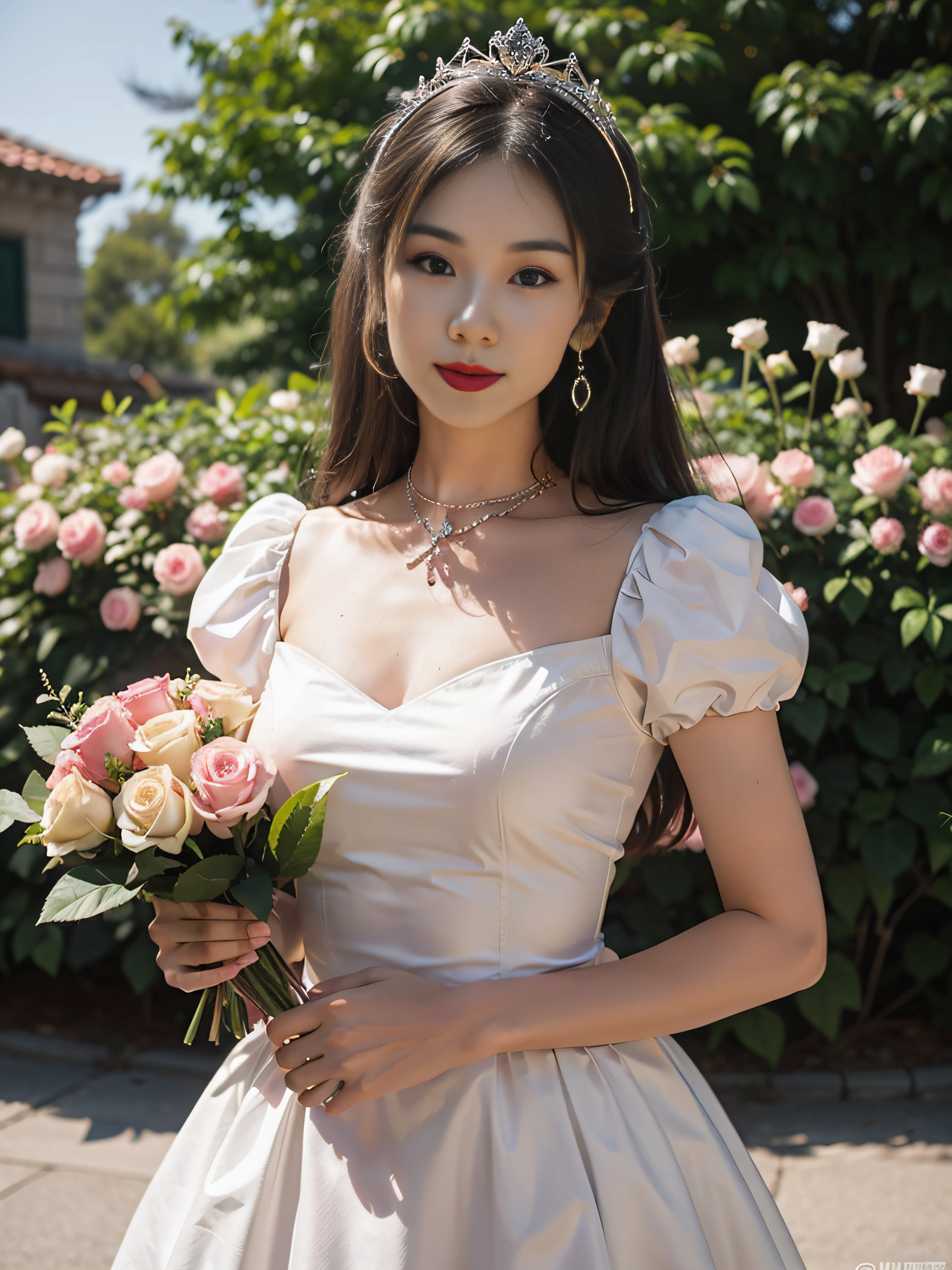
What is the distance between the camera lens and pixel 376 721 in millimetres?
1312

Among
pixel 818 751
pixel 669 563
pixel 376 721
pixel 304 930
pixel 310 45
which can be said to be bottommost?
pixel 818 751

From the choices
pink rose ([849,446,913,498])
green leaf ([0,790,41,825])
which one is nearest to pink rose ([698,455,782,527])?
pink rose ([849,446,913,498])

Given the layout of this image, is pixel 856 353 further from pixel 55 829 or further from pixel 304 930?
pixel 55 829

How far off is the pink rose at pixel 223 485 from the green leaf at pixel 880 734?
1.78 meters

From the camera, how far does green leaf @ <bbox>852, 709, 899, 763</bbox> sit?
2756mm

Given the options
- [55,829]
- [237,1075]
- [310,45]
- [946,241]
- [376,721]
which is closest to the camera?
[55,829]

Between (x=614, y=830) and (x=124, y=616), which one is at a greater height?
(x=614, y=830)

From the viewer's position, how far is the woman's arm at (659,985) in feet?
3.80

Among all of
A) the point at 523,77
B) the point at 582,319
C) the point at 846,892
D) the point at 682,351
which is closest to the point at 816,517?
the point at 682,351

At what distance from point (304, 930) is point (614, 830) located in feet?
1.43

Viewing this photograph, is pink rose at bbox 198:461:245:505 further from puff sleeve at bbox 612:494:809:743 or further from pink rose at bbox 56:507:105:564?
puff sleeve at bbox 612:494:809:743

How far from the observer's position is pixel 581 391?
1566 millimetres

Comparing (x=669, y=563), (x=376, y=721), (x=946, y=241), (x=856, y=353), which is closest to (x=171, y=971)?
(x=376, y=721)

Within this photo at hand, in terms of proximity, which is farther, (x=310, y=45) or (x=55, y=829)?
(x=310, y=45)
